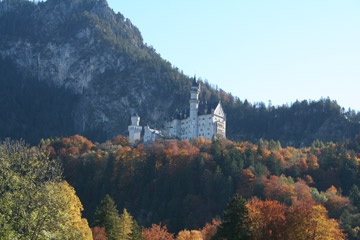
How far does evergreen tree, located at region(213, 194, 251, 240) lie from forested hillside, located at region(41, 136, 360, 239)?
42589mm

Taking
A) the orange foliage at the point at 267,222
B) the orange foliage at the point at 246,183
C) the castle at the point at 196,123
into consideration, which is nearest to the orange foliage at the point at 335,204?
the orange foliage at the point at 246,183

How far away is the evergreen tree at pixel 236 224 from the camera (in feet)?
141

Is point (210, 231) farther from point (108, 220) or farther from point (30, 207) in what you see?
point (30, 207)

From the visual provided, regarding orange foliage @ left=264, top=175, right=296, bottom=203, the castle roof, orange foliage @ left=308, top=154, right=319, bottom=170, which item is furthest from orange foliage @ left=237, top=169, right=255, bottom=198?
the castle roof

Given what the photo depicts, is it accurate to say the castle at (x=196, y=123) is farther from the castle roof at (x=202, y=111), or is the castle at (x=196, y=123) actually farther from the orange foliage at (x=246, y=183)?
the orange foliage at (x=246, y=183)

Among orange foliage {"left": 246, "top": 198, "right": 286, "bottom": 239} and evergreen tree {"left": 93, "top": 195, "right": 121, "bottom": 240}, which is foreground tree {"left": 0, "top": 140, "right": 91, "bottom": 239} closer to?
orange foliage {"left": 246, "top": 198, "right": 286, "bottom": 239}

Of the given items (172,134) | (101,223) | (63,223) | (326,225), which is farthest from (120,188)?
(63,223)

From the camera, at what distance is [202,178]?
105938mm

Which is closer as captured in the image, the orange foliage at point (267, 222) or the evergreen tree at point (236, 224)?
the evergreen tree at point (236, 224)

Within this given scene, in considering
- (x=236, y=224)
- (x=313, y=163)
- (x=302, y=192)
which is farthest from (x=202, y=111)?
(x=236, y=224)

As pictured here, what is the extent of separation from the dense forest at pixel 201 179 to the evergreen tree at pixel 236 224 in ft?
125

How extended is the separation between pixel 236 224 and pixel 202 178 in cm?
6251

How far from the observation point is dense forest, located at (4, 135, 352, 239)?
93.8 metres

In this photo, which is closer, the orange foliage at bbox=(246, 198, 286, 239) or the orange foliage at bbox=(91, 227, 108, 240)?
the orange foliage at bbox=(246, 198, 286, 239)
